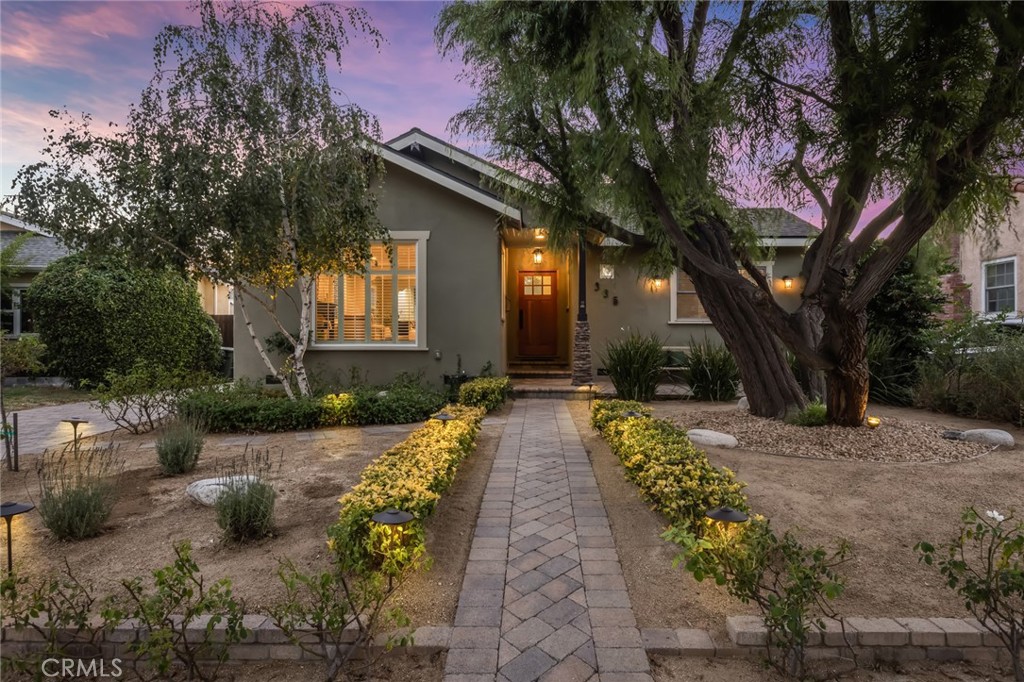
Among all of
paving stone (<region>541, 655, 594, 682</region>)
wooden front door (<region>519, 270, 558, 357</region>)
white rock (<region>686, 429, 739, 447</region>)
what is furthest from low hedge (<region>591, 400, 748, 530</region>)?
wooden front door (<region>519, 270, 558, 357</region>)

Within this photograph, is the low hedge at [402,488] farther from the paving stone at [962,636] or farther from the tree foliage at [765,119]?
the tree foliage at [765,119]

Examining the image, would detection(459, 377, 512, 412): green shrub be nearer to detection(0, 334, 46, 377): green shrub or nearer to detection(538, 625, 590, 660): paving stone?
detection(538, 625, 590, 660): paving stone

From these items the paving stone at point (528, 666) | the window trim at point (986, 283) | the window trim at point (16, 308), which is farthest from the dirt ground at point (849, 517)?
the window trim at point (16, 308)

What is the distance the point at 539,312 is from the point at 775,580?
1160cm

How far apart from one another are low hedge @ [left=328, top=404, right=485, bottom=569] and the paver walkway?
1.41 feet

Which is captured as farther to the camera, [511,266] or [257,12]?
[511,266]

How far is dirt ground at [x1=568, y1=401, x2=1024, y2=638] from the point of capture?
2.71 m

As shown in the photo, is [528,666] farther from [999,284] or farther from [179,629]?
[999,284]

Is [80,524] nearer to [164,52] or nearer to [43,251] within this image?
[164,52]

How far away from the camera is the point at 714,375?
31.4 feet

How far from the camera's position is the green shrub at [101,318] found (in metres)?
12.0

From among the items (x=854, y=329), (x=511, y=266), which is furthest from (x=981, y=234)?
(x=511, y=266)

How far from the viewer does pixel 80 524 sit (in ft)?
11.7

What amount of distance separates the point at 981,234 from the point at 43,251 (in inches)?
869
